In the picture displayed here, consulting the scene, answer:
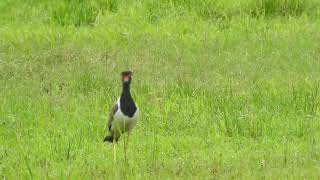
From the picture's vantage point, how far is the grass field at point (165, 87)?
6949 mm

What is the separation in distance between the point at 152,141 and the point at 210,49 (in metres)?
3.14

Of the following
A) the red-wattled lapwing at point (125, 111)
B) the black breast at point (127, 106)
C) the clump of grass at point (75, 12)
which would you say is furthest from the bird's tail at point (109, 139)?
the clump of grass at point (75, 12)

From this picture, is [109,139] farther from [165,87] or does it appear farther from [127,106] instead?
[165,87]

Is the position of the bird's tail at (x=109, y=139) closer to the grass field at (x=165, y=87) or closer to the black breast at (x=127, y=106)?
the grass field at (x=165, y=87)

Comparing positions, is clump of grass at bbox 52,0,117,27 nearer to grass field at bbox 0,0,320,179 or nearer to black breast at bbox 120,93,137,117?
grass field at bbox 0,0,320,179

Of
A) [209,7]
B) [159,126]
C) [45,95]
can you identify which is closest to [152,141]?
[159,126]

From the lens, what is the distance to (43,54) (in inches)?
406

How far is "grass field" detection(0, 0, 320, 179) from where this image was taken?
6.95 meters

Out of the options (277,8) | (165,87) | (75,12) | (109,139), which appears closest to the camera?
(109,139)

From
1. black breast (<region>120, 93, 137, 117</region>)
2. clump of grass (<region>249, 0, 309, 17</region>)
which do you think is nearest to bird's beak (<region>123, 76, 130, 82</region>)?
black breast (<region>120, 93, 137, 117</region>)

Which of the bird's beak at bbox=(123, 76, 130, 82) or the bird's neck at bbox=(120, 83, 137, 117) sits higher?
the bird's beak at bbox=(123, 76, 130, 82)

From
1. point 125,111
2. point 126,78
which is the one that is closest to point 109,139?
point 125,111

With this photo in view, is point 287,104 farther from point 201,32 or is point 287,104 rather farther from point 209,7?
point 209,7

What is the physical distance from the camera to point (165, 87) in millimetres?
9109
